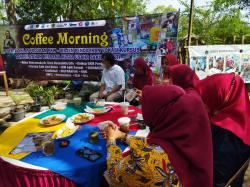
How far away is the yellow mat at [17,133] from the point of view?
76.5 inches

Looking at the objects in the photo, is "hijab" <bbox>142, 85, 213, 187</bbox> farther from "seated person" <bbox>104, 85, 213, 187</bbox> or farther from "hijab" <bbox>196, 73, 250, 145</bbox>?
"hijab" <bbox>196, 73, 250, 145</bbox>

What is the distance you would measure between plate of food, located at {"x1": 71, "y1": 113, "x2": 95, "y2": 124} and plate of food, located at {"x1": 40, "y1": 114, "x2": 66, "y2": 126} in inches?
5.0

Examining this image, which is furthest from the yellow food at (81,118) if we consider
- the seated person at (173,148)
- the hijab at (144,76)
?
the hijab at (144,76)

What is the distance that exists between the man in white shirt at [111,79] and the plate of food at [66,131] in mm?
2134

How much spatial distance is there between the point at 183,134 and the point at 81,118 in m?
1.45

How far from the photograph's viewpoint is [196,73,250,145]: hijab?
5.62ft

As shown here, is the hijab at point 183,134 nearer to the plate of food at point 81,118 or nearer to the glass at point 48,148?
the glass at point 48,148

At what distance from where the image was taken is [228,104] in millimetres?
1804

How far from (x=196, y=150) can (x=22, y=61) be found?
21.3ft

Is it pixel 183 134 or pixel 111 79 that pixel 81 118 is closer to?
pixel 183 134

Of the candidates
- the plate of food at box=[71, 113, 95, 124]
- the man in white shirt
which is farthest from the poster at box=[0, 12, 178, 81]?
the plate of food at box=[71, 113, 95, 124]

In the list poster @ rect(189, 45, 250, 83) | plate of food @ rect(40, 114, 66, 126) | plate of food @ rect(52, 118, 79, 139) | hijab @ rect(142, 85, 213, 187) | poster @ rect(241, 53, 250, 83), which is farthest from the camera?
poster @ rect(241, 53, 250, 83)

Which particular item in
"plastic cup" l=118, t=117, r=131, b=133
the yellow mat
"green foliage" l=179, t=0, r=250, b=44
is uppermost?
"green foliage" l=179, t=0, r=250, b=44

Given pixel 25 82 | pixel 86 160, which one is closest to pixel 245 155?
pixel 86 160
